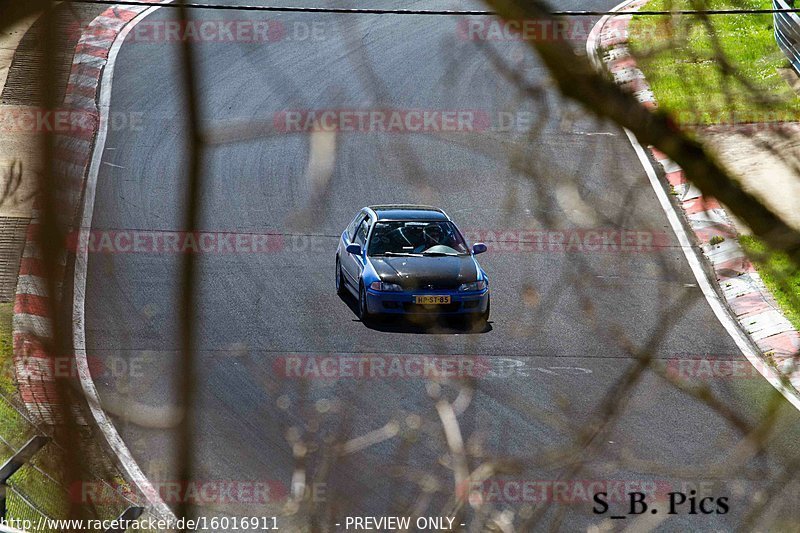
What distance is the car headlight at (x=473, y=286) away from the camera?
42.9 feet

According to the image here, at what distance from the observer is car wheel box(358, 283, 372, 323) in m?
13.2

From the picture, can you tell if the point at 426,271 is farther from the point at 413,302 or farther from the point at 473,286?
the point at 473,286

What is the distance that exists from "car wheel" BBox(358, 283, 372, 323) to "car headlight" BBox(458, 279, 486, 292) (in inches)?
46.5

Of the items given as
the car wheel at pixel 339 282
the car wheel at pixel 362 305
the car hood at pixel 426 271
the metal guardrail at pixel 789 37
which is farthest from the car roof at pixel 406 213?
the metal guardrail at pixel 789 37

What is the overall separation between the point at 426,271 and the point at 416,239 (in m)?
0.81

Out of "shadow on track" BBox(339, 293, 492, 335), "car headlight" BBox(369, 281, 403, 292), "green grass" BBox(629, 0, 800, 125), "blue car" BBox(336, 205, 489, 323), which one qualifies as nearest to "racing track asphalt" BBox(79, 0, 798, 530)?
"shadow on track" BBox(339, 293, 492, 335)

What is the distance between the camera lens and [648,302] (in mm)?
13945

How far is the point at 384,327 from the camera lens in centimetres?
1322

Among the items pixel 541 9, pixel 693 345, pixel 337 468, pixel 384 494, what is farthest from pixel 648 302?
pixel 541 9

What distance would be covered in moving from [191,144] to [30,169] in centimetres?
30

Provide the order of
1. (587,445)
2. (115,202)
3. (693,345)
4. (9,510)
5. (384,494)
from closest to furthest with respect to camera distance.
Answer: (587,445), (384,494), (9,510), (693,345), (115,202)

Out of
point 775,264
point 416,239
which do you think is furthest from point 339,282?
point 775,264

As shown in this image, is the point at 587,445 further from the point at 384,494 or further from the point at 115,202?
the point at 115,202

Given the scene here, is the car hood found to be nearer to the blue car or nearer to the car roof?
the blue car
